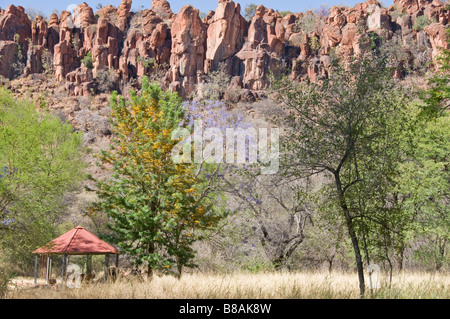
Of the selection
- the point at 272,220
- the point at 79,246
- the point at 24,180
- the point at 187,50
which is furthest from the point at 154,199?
the point at 187,50

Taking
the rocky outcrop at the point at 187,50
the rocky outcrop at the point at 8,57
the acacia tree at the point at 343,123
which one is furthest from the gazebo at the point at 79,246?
the rocky outcrop at the point at 8,57

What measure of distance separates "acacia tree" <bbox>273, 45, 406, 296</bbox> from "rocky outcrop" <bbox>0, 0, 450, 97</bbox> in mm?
60297

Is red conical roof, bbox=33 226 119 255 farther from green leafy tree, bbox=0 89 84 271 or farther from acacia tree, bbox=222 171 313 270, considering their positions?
acacia tree, bbox=222 171 313 270

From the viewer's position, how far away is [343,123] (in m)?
10.5

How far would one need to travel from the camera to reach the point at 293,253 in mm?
20766

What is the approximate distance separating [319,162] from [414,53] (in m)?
66.8

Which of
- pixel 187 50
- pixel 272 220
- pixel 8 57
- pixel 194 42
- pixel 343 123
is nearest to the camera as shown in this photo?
pixel 343 123

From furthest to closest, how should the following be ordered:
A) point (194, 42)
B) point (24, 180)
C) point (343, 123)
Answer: point (194, 42)
point (24, 180)
point (343, 123)

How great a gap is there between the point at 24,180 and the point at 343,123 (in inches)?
533

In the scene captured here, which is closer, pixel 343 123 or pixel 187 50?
pixel 343 123

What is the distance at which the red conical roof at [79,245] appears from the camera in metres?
16.2

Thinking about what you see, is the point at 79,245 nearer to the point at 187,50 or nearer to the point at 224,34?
the point at 187,50
